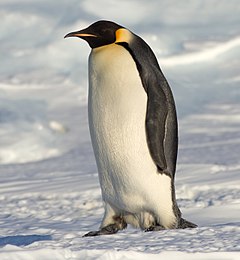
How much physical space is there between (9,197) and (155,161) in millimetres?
2040

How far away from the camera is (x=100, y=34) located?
3.53m

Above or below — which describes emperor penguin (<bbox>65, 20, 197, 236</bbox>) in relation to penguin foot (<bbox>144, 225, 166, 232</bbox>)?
above

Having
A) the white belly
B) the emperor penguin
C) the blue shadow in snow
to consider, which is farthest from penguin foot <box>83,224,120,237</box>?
the blue shadow in snow

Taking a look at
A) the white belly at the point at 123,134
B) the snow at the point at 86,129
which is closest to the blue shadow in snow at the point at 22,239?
the snow at the point at 86,129

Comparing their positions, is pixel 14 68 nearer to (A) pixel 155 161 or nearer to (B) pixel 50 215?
(B) pixel 50 215

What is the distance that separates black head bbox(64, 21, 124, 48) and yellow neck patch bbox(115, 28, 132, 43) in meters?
0.01

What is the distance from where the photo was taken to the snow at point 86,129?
9.62 ft

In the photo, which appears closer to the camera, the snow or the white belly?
the snow

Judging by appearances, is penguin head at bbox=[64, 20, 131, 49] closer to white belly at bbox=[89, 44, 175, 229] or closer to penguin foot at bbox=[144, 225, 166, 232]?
white belly at bbox=[89, 44, 175, 229]

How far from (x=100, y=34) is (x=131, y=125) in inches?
16.4

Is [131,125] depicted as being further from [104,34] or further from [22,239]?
[22,239]

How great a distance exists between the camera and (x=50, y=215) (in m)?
4.60

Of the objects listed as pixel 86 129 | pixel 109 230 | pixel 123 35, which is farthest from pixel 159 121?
pixel 86 129

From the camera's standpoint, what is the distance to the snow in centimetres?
293
